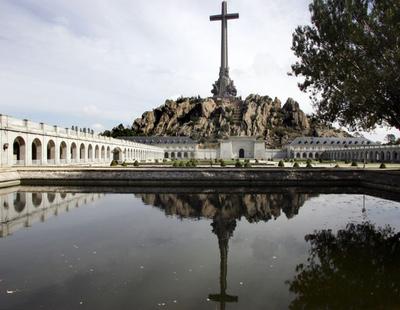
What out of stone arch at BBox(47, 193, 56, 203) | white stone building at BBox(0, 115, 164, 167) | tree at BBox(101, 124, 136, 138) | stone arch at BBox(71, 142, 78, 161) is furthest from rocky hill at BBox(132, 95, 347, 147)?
stone arch at BBox(47, 193, 56, 203)

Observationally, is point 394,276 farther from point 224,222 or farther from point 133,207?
point 133,207

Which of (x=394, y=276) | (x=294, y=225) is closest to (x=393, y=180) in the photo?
(x=294, y=225)

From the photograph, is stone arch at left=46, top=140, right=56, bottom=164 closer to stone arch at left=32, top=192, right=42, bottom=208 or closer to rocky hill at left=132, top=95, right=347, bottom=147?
stone arch at left=32, top=192, right=42, bottom=208

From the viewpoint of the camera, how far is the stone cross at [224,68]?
10638 cm

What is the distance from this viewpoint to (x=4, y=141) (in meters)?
32.4

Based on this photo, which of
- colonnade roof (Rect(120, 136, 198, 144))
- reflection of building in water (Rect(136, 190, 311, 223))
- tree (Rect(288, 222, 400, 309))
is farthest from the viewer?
colonnade roof (Rect(120, 136, 198, 144))

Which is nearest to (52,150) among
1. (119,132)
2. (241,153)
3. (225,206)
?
(225,206)

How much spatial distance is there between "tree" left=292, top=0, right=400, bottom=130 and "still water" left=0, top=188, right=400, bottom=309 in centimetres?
895

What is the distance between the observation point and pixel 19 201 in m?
19.1

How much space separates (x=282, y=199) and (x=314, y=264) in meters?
12.1

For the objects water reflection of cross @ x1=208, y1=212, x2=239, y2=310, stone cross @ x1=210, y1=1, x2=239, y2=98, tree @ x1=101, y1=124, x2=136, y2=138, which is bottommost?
water reflection of cross @ x1=208, y1=212, x2=239, y2=310

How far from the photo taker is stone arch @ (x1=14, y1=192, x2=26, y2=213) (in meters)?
16.8

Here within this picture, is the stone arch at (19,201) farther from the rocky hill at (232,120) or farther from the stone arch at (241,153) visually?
the rocky hill at (232,120)

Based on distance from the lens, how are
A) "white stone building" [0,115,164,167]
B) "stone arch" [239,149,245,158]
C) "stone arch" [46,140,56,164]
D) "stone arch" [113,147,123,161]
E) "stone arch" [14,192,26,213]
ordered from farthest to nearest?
"stone arch" [239,149,245,158], "stone arch" [113,147,123,161], "stone arch" [46,140,56,164], "white stone building" [0,115,164,167], "stone arch" [14,192,26,213]
